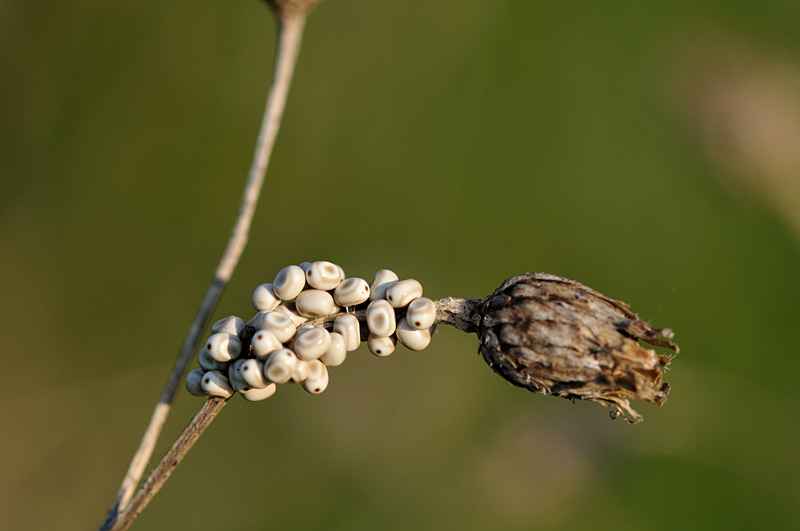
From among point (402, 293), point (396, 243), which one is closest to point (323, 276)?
point (402, 293)

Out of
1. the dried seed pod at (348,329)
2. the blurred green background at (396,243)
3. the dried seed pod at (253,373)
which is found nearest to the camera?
the dried seed pod at (253,373)

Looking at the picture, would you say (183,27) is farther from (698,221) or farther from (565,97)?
(698,221)

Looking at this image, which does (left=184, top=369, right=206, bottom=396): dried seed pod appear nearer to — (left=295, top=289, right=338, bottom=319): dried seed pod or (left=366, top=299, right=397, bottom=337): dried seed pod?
(left=295, top=289, right=338, bottom=319): dried seed pod

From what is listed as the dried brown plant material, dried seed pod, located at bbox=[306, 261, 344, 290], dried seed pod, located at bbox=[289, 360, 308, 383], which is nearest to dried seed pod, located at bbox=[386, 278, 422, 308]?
dried seed pod, located at bbox=[306, 261, 344, 290]

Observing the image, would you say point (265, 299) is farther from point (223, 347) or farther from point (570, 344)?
point (570, 344)

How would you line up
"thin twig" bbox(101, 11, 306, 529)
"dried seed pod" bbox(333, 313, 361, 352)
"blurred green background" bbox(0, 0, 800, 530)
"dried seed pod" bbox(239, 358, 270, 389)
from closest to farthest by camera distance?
1. "thin twig" bbox(101, 11, 306, 529)
2. "dried seed pod" bbox(239, 358, 270, 389)
3. "dried seed pod" bbox(333, 313, 361, 352)
4. "blurred green background" bbox(0, 0, 800, 530)

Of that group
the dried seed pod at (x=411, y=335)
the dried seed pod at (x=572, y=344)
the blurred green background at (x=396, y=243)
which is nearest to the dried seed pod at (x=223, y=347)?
the dried seed pod at (x=411, y=335)

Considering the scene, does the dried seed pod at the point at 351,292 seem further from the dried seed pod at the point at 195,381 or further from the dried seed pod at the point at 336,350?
the dried seed pod at the point at 195,381

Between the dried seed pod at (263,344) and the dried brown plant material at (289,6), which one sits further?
the dried seed pod at (263,344)

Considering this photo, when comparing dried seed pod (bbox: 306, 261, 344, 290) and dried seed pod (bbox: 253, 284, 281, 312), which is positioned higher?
dried seed pod (bbox: 306, 261, 344, 290)
